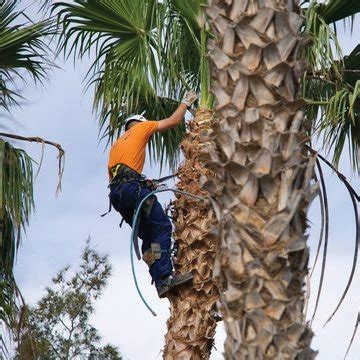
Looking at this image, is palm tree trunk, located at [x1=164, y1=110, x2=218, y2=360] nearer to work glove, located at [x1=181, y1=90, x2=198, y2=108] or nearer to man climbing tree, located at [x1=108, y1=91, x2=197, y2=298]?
man climbing tree, located at [x1=108, y1=91, x2=197, y2=298]

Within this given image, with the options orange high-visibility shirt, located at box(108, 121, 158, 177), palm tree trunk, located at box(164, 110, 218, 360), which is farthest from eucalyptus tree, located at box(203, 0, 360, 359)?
orange high-visibility shirt, located at box(108, 121, 158, 177)

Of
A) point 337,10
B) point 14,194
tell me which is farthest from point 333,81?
point 14,194

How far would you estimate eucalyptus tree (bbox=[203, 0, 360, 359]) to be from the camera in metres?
4.37

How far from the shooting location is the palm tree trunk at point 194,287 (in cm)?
811

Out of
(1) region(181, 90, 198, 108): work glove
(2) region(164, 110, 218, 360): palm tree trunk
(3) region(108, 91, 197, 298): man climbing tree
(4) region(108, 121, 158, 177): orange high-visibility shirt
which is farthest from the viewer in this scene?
(4) region(108, 121, 158, 177): orange high-visibility shirt

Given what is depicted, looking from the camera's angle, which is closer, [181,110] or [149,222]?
[149,222]

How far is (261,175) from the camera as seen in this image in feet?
14.8

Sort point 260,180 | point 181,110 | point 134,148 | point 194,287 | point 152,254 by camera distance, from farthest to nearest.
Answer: point 134,148, point 181,110, point 152,254, point 194,287, point 260,180

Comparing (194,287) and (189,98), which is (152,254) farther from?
(189,98)

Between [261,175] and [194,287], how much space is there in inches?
148

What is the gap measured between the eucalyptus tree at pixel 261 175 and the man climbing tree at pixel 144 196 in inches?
141

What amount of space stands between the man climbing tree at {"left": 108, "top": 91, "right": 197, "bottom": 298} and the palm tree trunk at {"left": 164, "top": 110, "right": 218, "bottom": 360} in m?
0.13

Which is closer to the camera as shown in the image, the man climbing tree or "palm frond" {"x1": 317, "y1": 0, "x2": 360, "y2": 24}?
the man climbing tree

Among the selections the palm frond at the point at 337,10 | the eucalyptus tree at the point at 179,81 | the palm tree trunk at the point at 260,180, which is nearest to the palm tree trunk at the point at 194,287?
the eucalyptus tree at the point at 179,81
